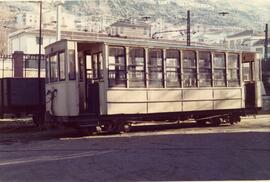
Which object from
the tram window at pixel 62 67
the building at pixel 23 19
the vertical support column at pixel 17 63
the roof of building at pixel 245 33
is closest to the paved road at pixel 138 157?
the tram window at pixel 62 67

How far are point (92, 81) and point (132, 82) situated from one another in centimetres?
128

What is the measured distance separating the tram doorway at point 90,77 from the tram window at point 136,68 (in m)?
0.98

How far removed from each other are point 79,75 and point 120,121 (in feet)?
6.41

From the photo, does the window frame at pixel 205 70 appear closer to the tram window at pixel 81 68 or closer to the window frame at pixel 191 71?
the window frame at pixel 191 71

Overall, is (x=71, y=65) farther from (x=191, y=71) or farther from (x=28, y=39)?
(x=28, y=39)

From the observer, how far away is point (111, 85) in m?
15.0

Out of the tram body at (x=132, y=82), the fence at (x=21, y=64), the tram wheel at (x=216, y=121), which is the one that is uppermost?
the fence at (x=21, y=64)

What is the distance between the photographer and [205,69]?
17500mm

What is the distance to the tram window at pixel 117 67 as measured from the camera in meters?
15.1

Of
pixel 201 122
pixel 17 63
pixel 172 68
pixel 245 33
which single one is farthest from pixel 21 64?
pixel 245 33

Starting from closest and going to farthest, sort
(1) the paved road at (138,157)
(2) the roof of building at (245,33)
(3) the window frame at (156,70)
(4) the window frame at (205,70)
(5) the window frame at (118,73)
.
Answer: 1. (1) the paved road at (138,157)
2. (5) the window frame at (118,73)
3. (3) the window frame at (156,70)
4. (4) the window frame at (205,70)
5. (2) the roof of building at (245,33)

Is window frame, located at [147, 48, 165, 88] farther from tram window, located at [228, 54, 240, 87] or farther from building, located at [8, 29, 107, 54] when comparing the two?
building, located at [8, 29, 107, 54]

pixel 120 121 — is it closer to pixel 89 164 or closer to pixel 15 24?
pixel 89 164

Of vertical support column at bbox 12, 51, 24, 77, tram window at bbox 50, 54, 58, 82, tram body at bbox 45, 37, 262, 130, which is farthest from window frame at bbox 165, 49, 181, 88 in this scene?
vertical support column at bbox 12, 51, 24, 77
